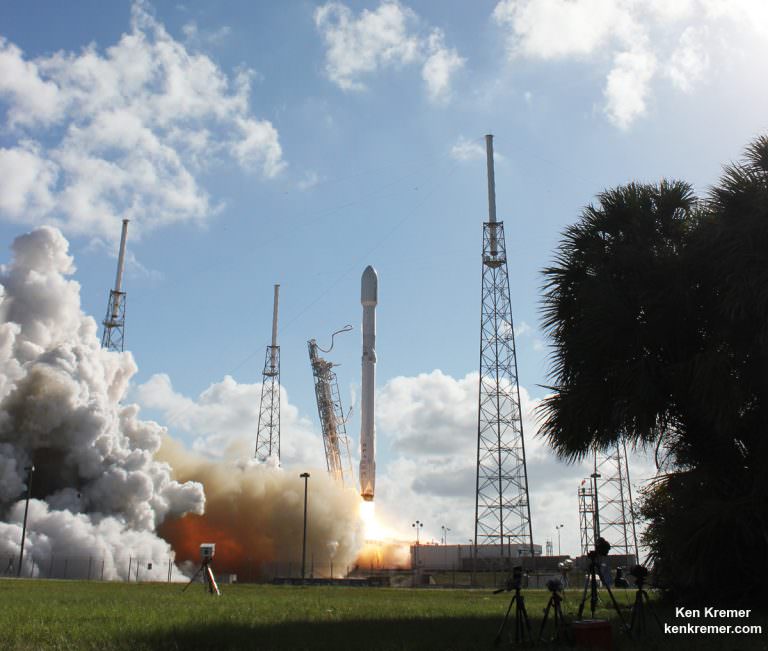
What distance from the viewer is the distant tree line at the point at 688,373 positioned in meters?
18.1

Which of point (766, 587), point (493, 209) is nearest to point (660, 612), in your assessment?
point (766, 587)

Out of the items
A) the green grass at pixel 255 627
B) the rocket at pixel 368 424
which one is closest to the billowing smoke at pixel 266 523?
the rocket at pixel 368 424

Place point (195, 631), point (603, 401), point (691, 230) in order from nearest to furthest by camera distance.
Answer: point (195, 631) < point (603, 401) < point (691, 230)

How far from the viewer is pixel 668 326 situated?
20359 mm

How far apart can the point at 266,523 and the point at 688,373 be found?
5717 cm

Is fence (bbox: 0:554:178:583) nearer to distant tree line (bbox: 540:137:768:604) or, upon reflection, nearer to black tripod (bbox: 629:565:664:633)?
distant tree line (bbox: 540:137:768:604)

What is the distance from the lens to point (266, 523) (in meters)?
71.0

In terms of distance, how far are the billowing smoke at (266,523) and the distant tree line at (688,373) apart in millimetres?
51916

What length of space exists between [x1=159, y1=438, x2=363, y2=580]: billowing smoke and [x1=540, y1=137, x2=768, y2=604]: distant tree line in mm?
51916

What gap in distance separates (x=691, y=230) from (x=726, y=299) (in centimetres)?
406

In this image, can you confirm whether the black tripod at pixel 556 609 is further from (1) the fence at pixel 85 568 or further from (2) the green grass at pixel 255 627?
(1) the fence at pixel 85 568

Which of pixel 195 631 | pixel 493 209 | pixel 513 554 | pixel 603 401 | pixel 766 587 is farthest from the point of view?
pixel 513 554

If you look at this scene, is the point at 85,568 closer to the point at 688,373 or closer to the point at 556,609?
the point at 688,373

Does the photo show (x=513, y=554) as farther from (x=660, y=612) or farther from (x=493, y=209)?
(x=660, y=612)
